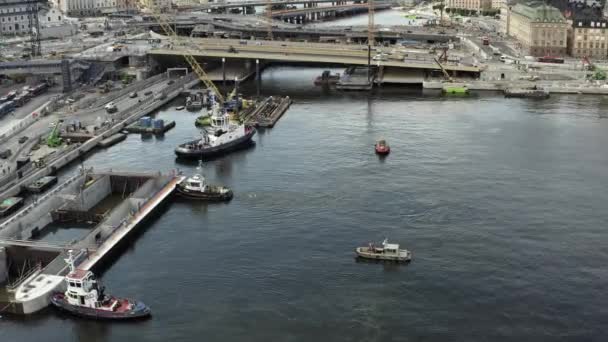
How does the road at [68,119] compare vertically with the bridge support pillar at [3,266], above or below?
above

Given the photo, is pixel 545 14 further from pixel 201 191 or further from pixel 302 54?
pixel 201 191

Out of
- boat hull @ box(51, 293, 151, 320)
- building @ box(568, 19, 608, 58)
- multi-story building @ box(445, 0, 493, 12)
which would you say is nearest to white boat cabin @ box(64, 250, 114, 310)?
boat hull @ box(51, 293, 151, 320)

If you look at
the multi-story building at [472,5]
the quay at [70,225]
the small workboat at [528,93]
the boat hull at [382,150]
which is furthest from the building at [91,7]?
the quay at [70,225]

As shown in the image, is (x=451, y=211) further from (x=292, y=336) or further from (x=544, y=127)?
(x=544, y=127)

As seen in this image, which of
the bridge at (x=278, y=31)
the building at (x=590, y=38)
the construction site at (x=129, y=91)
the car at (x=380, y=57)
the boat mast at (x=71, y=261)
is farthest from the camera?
the bridge at (x=278, y=31)

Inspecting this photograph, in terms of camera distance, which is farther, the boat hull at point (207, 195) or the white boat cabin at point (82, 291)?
the boat hull at point (207, 195)

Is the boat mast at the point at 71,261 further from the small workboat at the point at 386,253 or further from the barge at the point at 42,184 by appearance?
the barge at the point at 42,184

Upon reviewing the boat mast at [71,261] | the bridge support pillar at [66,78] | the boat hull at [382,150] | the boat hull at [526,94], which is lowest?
the boat mast at [71,261]
